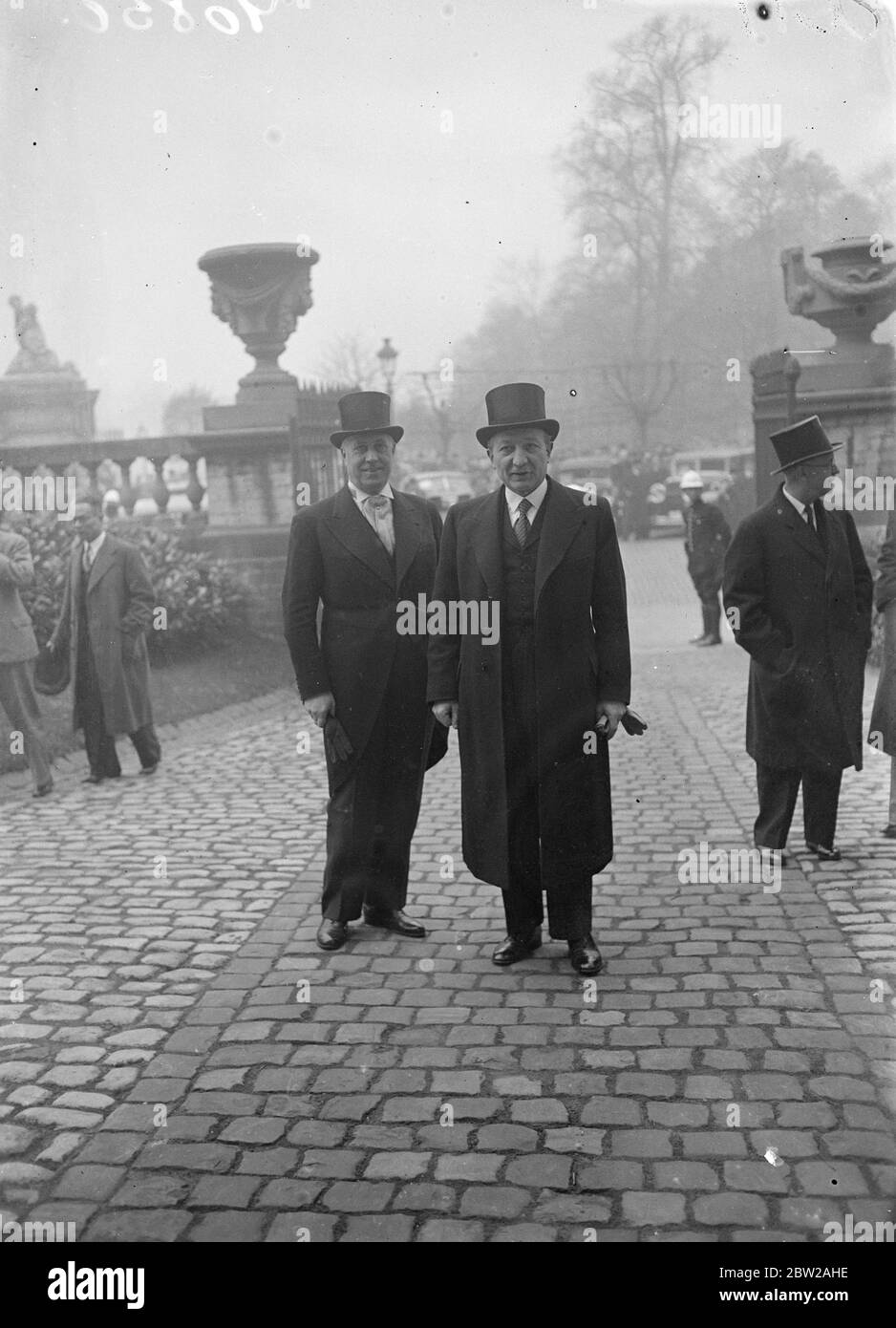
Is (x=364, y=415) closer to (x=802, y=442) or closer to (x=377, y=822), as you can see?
(x=377, y=822)

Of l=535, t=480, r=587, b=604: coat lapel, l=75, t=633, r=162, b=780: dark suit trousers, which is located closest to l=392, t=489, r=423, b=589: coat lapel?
l=535, t=480, r=587, b=604: coat lapel

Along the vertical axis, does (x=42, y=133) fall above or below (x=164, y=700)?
above

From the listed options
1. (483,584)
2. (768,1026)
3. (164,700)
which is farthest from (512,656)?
(164,700)

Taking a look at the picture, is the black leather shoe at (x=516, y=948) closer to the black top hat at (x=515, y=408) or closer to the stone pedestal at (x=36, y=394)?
the black top hat at (x=515, y=408)

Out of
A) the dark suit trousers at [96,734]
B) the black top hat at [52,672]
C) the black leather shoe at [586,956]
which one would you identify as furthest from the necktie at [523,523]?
the black top hat at [52,672]

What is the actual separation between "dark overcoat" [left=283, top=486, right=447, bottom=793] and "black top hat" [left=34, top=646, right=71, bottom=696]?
9.09 feet

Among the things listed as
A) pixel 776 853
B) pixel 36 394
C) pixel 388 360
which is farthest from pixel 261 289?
pixel 776 853

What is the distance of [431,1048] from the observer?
4.30 m

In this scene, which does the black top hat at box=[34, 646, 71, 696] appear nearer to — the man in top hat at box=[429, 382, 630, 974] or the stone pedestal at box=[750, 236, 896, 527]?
the man in top hat at box=[429, 382, 630, 974]

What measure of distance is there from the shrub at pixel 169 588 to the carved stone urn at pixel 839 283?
332 centimetres

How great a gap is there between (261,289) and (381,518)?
111 cm

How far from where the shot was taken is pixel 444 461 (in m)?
6.77
